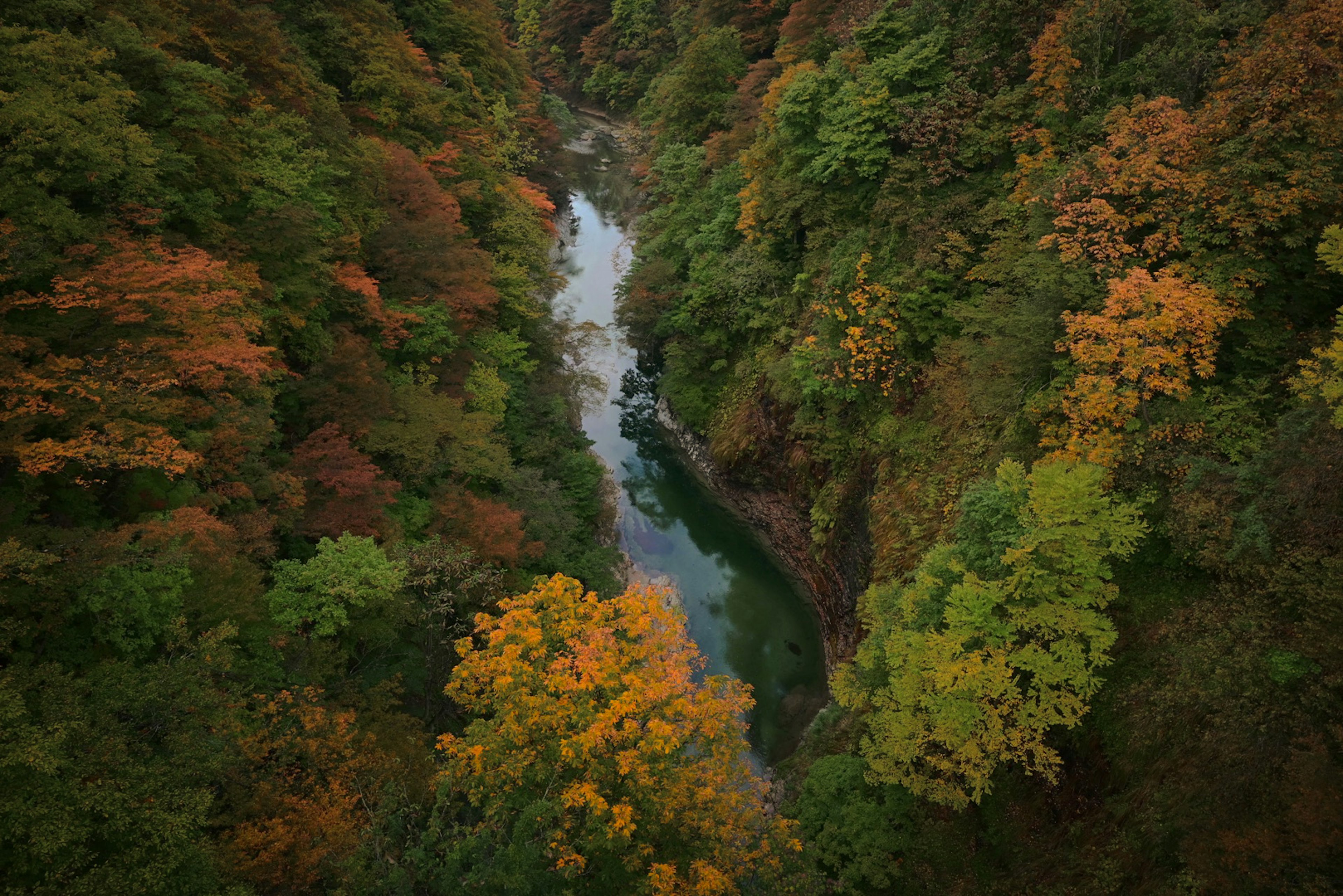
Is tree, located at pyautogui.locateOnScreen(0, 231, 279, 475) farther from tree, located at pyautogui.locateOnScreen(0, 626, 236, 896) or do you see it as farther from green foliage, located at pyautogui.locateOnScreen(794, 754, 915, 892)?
green foliage, located at pyautogui.locateOnScreen(794, 754, 915, 892)

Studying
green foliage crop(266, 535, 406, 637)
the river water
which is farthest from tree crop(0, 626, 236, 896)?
the river water

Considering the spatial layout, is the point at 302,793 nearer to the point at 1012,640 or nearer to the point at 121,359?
the point at 121,359

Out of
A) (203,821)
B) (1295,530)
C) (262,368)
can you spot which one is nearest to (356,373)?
(262,368)

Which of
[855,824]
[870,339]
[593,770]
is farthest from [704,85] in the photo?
[593,770]

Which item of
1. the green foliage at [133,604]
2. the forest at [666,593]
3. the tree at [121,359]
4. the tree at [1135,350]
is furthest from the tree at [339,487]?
the tree at [1135,350]

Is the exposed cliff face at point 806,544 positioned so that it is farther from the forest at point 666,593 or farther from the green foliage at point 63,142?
the green foliage at point 63,142
